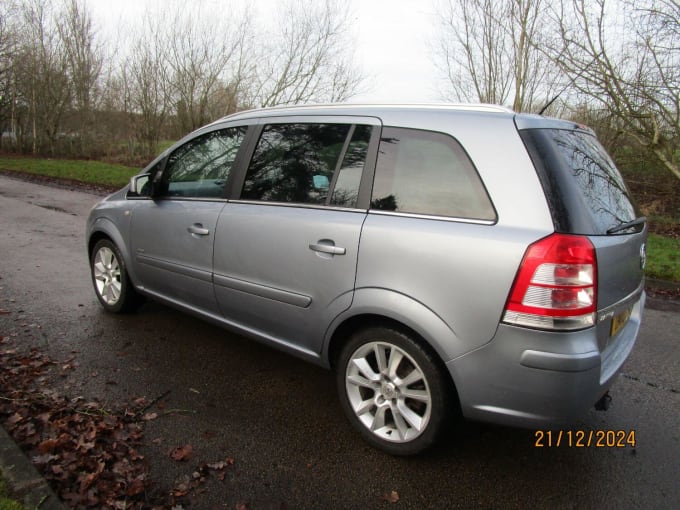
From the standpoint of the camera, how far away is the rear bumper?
82.0 inches

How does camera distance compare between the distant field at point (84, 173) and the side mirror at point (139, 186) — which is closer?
the side mirror at point (139, 186)

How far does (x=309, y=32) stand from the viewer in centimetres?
1900

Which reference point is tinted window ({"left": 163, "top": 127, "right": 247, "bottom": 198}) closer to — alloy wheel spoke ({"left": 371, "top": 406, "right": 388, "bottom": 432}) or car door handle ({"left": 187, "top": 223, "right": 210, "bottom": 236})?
car door handle ({"left": 187, "top": 223, "right": 210, "bottom": 236})

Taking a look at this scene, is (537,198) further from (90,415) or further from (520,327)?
(90,415)

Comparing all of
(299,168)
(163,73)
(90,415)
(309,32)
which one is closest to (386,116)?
(299,168)

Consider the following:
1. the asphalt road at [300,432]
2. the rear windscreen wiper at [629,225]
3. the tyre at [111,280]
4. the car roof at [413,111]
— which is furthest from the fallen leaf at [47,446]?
the rear windscreen wiper at [629,225]

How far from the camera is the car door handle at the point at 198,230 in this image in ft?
11.3

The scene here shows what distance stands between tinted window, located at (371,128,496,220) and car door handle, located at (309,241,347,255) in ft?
0.99

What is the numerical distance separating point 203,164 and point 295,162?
3.33ft

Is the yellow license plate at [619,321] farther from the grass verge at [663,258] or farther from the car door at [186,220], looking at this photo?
the grass verge at [663,258]

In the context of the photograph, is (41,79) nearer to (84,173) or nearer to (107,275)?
(84,173)
